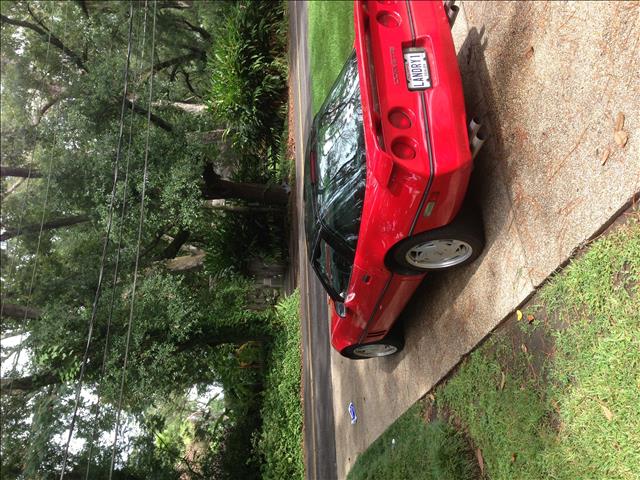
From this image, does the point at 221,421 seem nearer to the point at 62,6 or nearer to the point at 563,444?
the point at 563,444

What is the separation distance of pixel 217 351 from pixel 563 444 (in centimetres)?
828

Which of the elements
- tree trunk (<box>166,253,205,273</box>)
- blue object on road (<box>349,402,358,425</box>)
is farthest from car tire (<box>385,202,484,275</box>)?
tree trunk (<box>166,253,205,273</box>)

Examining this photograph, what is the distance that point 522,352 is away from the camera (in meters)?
3.63

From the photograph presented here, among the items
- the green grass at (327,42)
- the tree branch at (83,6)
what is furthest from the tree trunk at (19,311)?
the tree branch at (83,6)

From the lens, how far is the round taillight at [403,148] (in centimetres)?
368

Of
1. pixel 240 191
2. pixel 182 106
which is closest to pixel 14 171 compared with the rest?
pixel 182 106

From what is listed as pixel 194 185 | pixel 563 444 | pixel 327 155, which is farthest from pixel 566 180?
pixel 194 185

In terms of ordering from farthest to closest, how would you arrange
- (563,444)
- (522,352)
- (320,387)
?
(320,387) → (522,352) → (563,444)

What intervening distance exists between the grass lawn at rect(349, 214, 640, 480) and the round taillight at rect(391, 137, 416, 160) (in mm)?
1302

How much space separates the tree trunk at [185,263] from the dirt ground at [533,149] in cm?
904

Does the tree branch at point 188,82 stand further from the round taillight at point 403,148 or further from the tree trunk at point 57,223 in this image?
the round taillight at point 403,148

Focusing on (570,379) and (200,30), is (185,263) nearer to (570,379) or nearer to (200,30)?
(200,30)

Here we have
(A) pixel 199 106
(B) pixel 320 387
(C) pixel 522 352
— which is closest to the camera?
(C) pixel 522 352

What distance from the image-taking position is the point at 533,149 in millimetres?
3705
